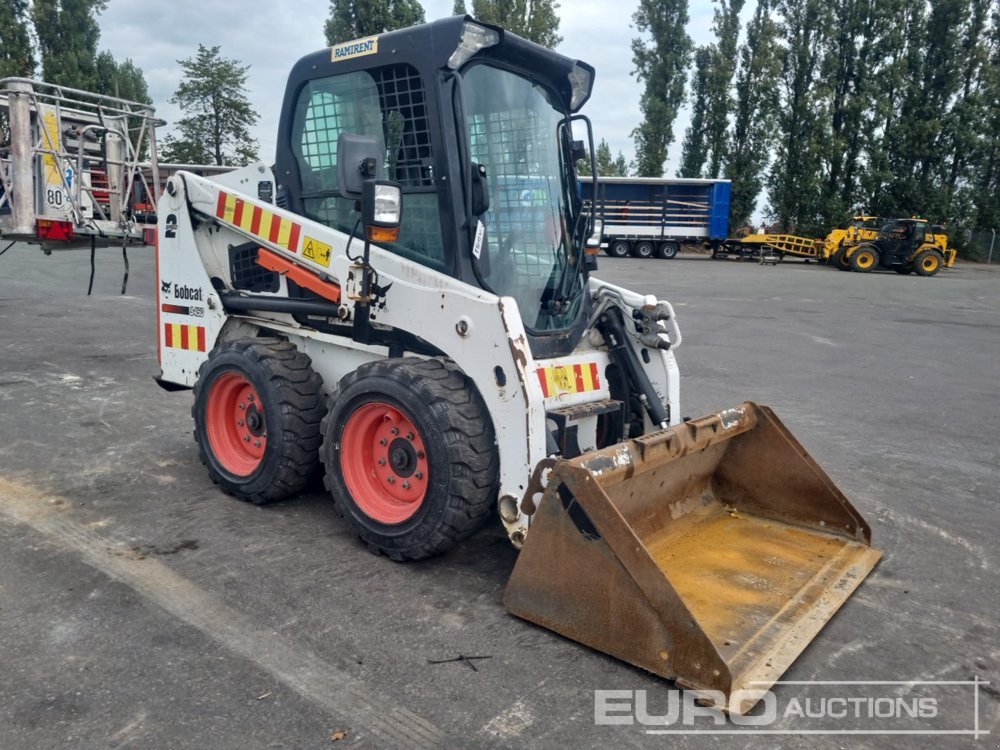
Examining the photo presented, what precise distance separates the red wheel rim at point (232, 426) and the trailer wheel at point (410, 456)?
894 millimetres

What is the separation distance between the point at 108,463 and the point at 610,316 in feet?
11.2

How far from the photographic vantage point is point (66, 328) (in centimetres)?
1079

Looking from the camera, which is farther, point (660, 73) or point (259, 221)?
point (660, 73)

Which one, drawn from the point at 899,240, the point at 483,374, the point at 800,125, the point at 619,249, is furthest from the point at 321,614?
the point at 800,125

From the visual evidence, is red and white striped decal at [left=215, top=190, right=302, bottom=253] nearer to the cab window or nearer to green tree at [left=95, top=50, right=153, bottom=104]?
the cab window

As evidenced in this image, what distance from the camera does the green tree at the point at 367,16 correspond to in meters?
33.6

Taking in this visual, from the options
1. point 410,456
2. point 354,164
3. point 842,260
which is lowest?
point 410,456

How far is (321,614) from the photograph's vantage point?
11.3ft

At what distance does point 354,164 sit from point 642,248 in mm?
30625

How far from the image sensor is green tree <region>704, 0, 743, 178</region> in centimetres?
3997

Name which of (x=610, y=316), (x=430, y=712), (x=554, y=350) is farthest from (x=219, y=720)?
(x=610, y=316)

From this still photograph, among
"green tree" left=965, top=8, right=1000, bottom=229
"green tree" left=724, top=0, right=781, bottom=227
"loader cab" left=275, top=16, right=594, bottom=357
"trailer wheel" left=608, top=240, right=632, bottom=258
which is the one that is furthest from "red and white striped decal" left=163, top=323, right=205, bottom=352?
"green tree" left=965, top=8, right=1000, bottom=229

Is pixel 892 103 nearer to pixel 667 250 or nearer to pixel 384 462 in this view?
pixel 667 250

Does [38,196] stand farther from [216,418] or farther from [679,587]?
[679,587]
